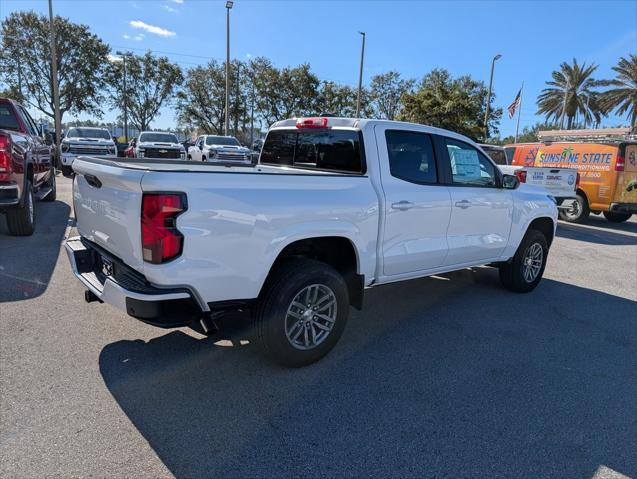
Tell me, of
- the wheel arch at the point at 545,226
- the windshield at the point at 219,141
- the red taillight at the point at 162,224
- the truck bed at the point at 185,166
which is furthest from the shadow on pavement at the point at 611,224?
the windshield at the point at 219,141

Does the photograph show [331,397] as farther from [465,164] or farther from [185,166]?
[465,164]

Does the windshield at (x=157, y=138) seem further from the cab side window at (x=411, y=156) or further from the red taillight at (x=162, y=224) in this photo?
the red taillight at (x=162, y=224)

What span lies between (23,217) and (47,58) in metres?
34.6

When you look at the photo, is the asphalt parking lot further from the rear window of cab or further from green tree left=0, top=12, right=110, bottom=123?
green tree left=0, top=12, right=110, bottom=123

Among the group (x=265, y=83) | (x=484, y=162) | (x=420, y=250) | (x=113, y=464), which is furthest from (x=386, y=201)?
(x=265, y=83)

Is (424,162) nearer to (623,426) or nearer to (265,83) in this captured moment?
(623,426)

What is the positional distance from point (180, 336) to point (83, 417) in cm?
124

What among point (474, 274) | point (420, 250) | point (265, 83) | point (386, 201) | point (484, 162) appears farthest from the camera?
point (265, 83)

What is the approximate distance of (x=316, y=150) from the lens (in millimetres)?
4379

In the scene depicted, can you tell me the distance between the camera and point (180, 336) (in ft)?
12.9

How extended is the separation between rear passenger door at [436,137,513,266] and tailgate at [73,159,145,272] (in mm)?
3003

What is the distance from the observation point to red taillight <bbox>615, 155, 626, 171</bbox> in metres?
11.5

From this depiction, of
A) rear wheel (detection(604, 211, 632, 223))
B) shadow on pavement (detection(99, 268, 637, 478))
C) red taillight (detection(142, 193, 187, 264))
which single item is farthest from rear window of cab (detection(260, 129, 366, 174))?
rear wheel (detection(604, 211, 632, 223))

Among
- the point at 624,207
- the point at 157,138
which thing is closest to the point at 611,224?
the point at 624,207
